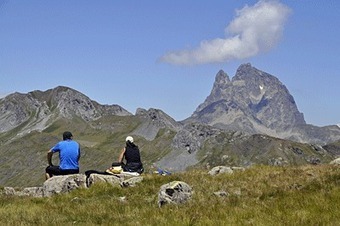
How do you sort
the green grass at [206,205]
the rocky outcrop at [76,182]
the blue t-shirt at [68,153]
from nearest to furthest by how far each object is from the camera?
the green grass at [206,205] < the rocky outcrop at [76,182] < the blue t-shirt at [68,153]

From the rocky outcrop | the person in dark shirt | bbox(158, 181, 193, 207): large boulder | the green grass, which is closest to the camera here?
the green grass

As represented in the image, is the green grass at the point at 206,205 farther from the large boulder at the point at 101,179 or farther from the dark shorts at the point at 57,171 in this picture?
the dark shorts at the point at 57,171

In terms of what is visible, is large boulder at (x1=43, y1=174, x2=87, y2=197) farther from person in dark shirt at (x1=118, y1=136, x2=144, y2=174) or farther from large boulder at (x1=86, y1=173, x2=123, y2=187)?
person in dark shirt at (x1=118, y1=136, x2=144, y2=174)

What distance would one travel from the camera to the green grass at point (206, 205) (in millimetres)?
10758

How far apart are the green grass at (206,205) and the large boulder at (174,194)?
1.09 feet

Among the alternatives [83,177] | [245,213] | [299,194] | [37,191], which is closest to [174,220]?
[245,213]

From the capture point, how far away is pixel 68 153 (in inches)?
852

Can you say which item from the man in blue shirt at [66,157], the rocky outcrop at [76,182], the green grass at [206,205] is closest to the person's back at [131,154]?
the man in blue shirt at [66,157]

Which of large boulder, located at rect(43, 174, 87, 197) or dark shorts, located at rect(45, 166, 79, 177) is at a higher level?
dark shorts, located at rect(45, 166, 79, 177)

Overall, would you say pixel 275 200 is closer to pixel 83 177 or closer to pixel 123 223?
pixel 123 223

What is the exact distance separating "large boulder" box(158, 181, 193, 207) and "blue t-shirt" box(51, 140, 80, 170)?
845 centimetres

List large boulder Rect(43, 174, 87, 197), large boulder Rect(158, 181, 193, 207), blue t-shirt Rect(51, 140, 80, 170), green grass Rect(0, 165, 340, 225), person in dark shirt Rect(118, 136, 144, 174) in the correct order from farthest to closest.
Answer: person in dark shirt Rect(118, 136, 144, 174) → blue t-shirt Rect(51, 140, 80, 170) → large boulder Rect(43, 174, 87, 197) → large boulder Rect(158, 181, 193, 207) → green grass Rect(0, 165, 340, 225)

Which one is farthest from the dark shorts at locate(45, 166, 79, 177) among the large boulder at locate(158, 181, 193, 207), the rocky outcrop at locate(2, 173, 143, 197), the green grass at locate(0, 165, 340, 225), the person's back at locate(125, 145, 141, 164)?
the large boulder at locate(158, 181, 193, 207)

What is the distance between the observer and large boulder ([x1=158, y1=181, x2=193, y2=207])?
14.0 meters
